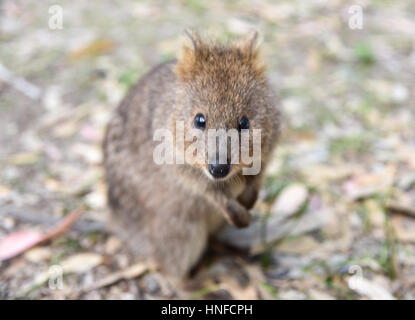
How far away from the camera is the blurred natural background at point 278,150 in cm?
395

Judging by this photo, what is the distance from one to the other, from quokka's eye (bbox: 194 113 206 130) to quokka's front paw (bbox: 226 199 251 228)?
2.18 ft

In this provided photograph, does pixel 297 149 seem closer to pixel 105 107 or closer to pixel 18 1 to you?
pixel 105 107

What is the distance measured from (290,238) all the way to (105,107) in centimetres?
299

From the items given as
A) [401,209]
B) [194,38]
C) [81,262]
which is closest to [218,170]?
[194,38]

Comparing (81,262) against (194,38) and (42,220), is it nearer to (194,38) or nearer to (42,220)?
(42,220)

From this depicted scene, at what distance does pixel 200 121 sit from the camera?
3.17 metres

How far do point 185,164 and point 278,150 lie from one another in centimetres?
216

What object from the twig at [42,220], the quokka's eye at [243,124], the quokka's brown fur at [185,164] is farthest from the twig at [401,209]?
the twig at [42,220]

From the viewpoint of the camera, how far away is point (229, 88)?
125 inches

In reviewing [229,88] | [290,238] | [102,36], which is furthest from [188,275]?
[102,36]

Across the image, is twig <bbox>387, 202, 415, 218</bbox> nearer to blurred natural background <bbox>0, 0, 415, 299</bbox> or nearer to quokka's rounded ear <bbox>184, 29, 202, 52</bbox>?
blurred natural background <bbox>0, 0, 415, 299</bbox>
